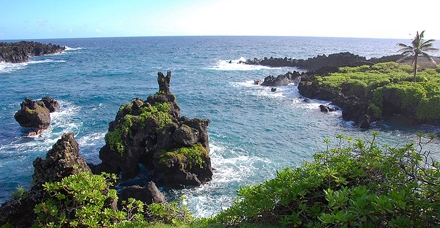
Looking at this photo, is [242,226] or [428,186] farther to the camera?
[242,226]

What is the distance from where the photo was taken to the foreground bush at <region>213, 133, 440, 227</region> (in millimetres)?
7445

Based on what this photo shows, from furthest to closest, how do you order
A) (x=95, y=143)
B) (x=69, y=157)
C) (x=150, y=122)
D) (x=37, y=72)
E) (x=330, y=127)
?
(x=37, y=72)
(x=330, y=127)
(x=95, y=143)
(x=150, y=122)
(x=69, y=157)

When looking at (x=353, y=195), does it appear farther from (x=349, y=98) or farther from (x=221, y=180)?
(x=349, y=98)

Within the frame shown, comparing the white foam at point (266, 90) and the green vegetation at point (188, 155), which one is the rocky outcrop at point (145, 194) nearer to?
the green vegetation at point (188, 155)

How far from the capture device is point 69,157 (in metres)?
14.6

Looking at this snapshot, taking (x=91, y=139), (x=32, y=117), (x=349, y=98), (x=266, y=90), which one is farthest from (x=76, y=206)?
(x=266, y=90)

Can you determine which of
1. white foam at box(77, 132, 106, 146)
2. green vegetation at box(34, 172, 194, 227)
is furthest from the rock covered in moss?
white foam at box(77, 132, 106, 146)

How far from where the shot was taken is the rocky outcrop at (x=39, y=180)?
12.9m

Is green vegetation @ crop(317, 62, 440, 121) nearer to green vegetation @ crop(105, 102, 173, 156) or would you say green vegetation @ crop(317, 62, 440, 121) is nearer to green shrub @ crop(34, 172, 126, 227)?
green vegetation @ crop(105, 102, 173, 156)

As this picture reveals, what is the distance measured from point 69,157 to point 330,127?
1366 inches

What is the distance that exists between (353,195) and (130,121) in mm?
24452

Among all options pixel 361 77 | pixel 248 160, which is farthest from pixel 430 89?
pixel 248 160

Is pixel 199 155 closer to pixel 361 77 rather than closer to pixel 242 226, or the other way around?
pixel 242 226

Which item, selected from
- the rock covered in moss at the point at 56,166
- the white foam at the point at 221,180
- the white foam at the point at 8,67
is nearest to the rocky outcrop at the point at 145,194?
the white foam at the point at 221,180
